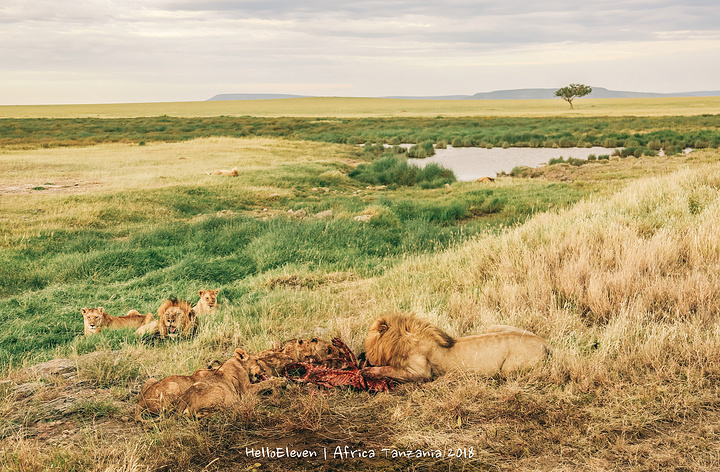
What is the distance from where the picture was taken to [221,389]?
138 inches

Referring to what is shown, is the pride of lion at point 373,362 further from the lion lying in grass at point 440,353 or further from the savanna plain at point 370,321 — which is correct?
the savanna plain at point 370,321

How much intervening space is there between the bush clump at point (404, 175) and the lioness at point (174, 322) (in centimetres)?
1650

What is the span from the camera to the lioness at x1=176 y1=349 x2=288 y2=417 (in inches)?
135

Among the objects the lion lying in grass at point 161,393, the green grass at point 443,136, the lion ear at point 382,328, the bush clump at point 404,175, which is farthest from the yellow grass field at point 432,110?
the lion lying in grass at point 161,393

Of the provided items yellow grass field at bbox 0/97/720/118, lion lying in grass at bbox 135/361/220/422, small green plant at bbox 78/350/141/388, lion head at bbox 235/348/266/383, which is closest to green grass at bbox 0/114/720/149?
small green plant at bbox 78/350/141/388

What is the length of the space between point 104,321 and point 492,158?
99.9 feet

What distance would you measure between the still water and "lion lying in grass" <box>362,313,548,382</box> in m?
21.3

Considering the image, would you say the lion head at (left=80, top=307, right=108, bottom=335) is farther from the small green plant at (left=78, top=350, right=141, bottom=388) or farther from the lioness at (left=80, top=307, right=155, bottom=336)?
the small green plant at (left=78, top=350, right=141, bottom=388)

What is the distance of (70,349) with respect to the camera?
5.29 meters

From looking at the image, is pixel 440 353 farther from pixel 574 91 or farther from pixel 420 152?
pixel 574 91

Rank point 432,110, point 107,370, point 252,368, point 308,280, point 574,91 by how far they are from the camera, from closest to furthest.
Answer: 1. point 252,368
2. point 107,370
3. point 308,280
4. point 574,91
5. point 432,110

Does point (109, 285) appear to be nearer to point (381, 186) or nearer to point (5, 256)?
point (5, 256)

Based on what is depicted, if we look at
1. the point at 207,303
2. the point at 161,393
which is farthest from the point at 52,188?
the point at 161,393

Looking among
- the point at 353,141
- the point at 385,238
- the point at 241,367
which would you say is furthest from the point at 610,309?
the point at 353,141
